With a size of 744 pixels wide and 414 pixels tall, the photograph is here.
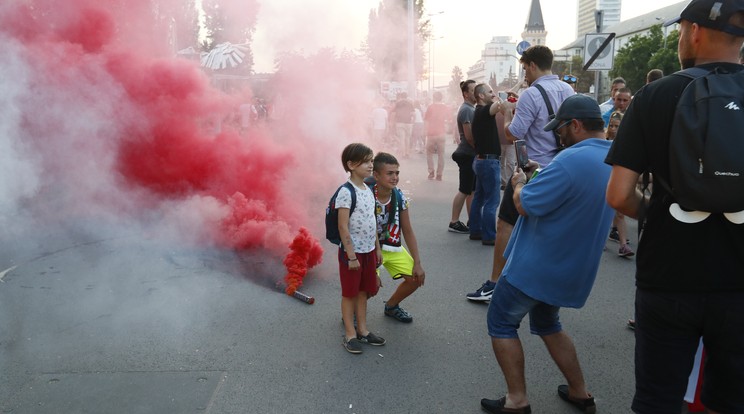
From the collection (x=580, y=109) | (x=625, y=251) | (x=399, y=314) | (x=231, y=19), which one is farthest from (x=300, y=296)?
(x=231, y=19)

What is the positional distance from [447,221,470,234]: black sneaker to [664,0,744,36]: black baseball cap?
5.53 metres

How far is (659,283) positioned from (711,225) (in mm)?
243

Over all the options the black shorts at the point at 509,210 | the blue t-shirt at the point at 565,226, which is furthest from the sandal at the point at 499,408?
the black shorts at the point at 509,210

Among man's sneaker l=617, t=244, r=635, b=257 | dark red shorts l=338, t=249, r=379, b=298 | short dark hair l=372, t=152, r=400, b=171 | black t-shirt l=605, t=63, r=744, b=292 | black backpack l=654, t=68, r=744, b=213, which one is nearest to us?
black backpack l=654, t=68, r=744, b=213

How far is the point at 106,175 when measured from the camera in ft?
23.7

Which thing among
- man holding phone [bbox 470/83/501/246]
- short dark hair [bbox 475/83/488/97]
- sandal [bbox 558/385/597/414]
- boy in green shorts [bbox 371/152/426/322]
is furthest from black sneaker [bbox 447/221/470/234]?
sandal [bbox 558/385/597/414]

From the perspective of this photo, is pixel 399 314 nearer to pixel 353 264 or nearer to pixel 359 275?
pixel 359 275

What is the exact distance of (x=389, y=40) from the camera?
1619cm

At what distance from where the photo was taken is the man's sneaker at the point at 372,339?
3.97 meters

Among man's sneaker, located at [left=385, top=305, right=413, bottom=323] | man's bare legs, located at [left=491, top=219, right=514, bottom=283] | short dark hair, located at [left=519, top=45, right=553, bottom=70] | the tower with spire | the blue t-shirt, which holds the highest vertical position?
the tower with spire

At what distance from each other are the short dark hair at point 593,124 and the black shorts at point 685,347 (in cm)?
105

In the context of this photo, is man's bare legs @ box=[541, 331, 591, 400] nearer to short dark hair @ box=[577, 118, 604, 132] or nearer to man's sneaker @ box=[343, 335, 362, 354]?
short dark hair @ box=[577, 118, 604, 132]

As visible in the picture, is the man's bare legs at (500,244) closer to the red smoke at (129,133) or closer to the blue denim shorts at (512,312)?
the blue denim shorts at (512,312)

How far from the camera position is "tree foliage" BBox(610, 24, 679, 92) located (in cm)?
6029
